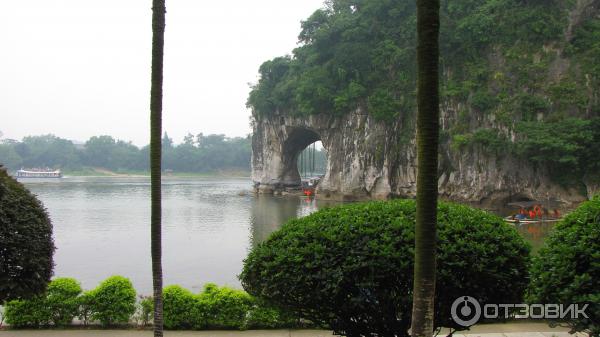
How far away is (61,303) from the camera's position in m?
7.86

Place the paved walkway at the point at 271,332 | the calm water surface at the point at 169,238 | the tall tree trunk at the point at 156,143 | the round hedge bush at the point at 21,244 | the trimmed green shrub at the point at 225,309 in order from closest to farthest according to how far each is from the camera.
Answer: the tall tree trunk at the point at 156,143, the round hedge bush at the point at 21,244, the paved walkway at the point at 271,332, the trimmed green shrub at the point at 225,309, the calm water surface at the point at 169,238

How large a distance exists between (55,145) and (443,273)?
117 metres

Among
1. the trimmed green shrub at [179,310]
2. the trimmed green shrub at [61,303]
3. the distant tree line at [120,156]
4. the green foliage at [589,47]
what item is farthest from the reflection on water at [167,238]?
the distant tree line at [120,156]

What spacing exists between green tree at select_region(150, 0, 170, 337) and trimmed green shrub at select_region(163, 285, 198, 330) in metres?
2.66

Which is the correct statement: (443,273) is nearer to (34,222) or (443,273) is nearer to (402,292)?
(402,292)

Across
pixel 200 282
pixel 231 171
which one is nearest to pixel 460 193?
pixel 200 282

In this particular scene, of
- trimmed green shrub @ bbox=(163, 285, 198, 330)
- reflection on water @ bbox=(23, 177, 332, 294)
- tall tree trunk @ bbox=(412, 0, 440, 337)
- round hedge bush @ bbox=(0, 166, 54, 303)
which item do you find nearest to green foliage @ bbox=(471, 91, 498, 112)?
reflection on water @ bbox=(23, 177, 332, 294)

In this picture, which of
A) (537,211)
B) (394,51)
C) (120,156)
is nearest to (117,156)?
(120,156)

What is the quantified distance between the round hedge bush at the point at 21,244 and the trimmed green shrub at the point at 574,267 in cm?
596

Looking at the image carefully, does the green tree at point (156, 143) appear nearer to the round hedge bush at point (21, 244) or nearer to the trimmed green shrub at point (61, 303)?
the round hedge bush at point (21, 244)

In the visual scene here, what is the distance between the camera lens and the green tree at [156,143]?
5160mm

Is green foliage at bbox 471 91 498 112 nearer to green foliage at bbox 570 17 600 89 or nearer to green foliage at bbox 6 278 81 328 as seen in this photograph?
green foliage at bbox 570 17 600 89

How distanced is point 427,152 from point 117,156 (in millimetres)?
112974

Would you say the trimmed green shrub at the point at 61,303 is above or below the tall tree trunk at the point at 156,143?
below
